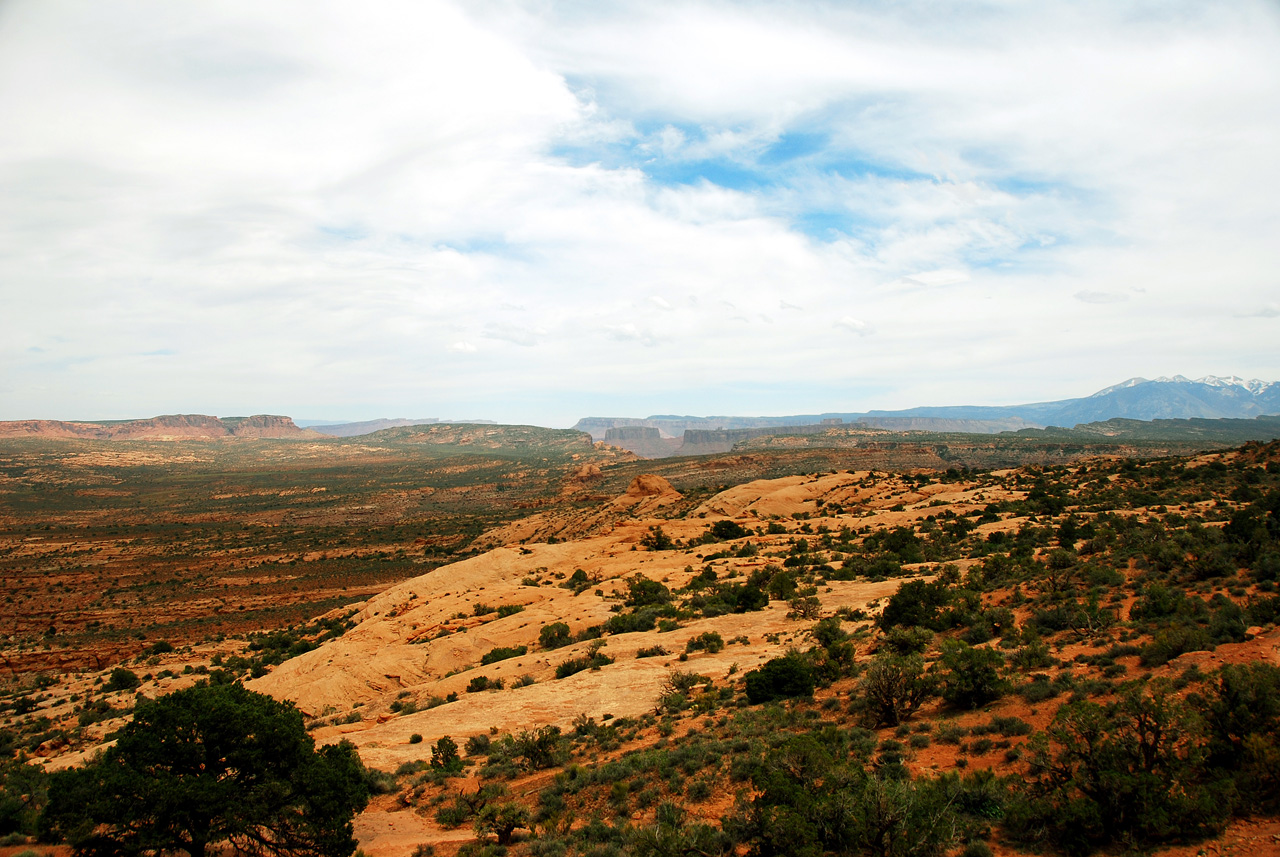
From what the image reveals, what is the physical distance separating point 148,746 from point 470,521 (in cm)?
8360

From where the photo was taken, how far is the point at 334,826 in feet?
34.6

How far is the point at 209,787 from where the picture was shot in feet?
33.1

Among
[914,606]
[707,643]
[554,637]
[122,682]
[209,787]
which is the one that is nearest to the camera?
[209,787]

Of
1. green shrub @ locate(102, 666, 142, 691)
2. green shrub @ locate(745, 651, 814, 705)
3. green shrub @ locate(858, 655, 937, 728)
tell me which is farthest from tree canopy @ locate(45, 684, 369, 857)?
green shrub @ locate(102, 666, 142, 691)

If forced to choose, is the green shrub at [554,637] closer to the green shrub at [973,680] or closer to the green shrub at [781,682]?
→ the green shrub at [781,682]

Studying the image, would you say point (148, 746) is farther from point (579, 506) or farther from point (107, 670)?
point (579, 506)

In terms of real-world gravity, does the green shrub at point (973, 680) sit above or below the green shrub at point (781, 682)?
above

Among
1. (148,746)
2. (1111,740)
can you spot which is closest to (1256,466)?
(1111,740)

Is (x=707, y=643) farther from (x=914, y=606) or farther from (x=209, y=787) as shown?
(x=209, y=787)

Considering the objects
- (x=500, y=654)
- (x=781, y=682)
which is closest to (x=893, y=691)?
(x=781, y=682)

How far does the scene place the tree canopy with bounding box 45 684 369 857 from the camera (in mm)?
9602

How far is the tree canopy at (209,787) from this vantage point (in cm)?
960

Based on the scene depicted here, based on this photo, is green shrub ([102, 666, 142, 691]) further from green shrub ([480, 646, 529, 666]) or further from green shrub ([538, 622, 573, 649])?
green shrub ([538, 622, 573, 649])

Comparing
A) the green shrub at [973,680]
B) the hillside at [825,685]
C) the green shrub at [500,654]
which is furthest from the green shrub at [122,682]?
the green shrub at [973,680]
